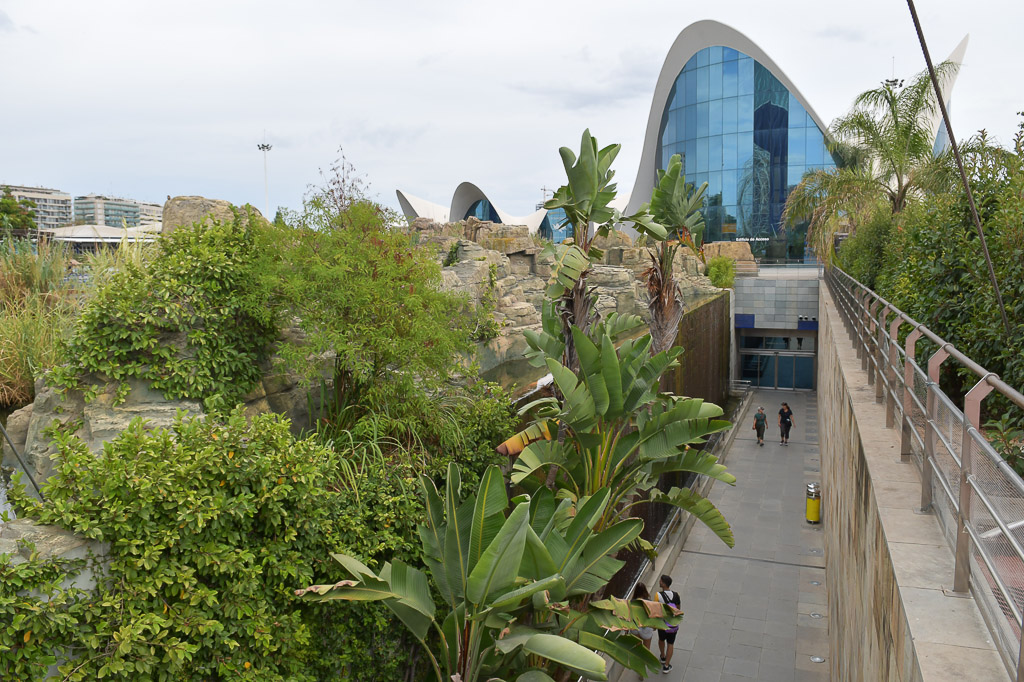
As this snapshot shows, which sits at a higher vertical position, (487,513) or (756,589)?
(487,513)

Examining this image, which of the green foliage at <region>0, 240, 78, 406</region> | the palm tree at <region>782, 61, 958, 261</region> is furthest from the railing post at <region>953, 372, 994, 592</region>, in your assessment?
the palm tree at <region>782, 61, 958, 261</region>

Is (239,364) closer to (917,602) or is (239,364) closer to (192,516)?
(192,516)

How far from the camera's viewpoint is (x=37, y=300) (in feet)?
23.4

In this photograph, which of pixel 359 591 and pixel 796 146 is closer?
pixel 359 591

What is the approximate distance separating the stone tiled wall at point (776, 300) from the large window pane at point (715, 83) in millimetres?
21080

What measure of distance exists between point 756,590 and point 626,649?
20.9 feet

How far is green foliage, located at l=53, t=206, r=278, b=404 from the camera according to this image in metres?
6.26

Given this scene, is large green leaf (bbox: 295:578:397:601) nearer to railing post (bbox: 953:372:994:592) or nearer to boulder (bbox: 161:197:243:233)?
railing post (bbox: 953:372:994:592)

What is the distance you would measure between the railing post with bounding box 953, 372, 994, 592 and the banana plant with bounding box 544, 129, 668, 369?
513 cm

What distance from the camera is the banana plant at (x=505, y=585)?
178 inches

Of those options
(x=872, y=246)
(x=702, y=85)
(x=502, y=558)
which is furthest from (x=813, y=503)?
(x=702, y=85)

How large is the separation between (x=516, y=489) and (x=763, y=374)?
91.8 ft

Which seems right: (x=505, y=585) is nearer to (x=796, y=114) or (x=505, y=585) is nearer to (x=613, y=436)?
(x=613, y=436)

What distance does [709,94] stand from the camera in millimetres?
47812
